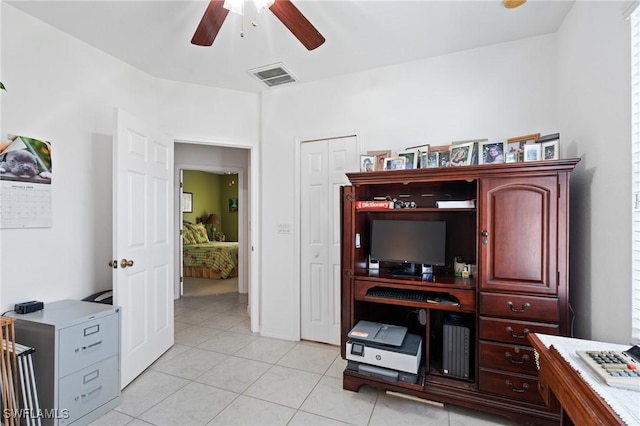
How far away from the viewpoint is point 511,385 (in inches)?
71.4

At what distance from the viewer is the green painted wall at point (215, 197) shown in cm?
788

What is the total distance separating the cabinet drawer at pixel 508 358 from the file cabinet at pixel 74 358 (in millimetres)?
2501

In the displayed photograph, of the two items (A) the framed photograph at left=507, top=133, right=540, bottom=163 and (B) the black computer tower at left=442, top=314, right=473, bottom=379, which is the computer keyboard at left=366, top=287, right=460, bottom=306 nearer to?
(B) the black computer tower at left=442, top=314, right=473, bottom=379

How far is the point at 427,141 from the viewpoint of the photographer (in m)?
2.59

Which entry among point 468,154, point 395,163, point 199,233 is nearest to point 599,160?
point 468,154

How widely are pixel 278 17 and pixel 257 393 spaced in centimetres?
247

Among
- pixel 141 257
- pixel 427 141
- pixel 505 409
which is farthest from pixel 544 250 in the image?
pixel 141 257

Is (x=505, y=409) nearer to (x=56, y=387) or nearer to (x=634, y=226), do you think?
(x=634, y=226)

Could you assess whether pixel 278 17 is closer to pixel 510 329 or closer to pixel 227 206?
pixel 510 329

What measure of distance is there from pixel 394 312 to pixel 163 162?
8.49 feet

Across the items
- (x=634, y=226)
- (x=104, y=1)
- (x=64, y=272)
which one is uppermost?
(x=104, y=1)

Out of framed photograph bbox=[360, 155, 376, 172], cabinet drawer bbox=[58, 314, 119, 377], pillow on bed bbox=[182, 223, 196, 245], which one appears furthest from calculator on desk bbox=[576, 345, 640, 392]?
pillow on bed bbox=[182, 223, 196, 245]

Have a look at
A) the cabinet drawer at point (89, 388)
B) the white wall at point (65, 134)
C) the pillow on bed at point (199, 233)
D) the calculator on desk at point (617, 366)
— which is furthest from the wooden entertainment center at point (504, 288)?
the pillow on bed at point (199, 233)

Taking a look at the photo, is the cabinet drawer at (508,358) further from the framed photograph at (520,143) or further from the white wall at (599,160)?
the framed photograph at (520,143)
